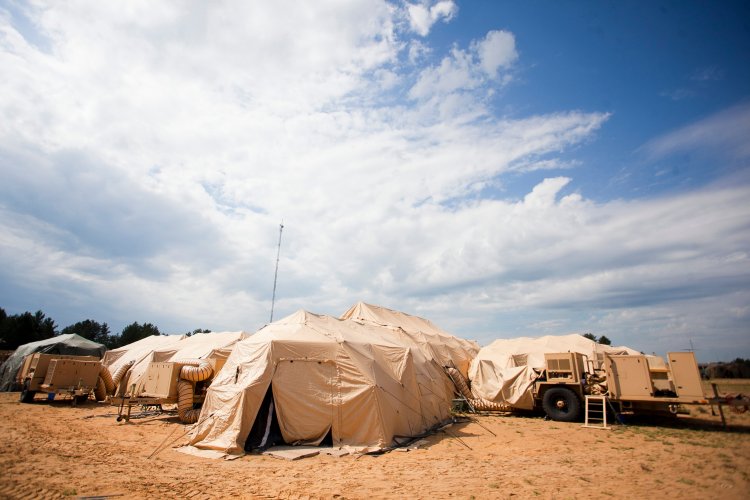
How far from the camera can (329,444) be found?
36.3 feet

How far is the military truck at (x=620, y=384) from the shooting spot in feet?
40.6

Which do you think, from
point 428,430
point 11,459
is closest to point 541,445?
point 428,430

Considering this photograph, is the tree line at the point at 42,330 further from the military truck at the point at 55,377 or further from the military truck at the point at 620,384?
the military truck at the point at 620,384

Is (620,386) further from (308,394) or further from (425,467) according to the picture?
(308,394)

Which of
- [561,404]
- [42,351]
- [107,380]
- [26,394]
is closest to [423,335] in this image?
[561,404]

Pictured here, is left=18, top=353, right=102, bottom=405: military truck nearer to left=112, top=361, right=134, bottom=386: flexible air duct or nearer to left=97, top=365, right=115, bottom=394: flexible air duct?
left=97, top=365, right=115, bottom=394: flexible air duct

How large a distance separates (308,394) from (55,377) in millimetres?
17144

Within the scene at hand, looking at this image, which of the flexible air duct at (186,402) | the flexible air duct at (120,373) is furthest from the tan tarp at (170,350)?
the flexible air duct at (186,402)

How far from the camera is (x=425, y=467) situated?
359 inches

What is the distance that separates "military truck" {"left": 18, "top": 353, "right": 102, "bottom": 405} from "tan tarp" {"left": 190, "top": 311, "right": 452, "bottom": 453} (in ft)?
46.8

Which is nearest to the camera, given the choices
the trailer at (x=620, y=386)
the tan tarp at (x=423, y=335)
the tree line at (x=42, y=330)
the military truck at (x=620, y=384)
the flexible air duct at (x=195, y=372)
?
the trailer at (x=620, y=386)

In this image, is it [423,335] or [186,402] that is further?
[423,335]

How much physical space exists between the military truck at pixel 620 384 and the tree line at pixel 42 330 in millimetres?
27135

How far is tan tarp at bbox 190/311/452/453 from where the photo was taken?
1073 cm
